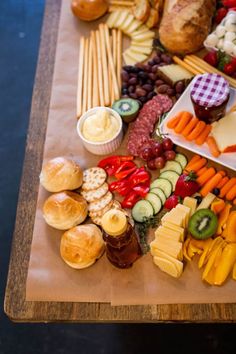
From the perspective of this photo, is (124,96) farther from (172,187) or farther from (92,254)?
(92,254)

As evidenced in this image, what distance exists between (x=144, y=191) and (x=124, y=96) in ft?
1.49

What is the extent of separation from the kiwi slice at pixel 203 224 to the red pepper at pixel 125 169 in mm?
314

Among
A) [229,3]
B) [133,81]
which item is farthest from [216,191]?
[229,3]

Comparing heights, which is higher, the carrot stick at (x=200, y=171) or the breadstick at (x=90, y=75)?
the breadstick at (x=90, y=75)

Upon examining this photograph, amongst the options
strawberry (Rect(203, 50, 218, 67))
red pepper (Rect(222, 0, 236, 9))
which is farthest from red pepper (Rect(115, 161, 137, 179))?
red pepper (Rect(222, 0, 236, 9))

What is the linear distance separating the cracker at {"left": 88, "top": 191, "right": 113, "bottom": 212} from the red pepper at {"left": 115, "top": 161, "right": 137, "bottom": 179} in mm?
83

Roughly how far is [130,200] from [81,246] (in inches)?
10.3

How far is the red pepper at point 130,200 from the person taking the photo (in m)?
1.56

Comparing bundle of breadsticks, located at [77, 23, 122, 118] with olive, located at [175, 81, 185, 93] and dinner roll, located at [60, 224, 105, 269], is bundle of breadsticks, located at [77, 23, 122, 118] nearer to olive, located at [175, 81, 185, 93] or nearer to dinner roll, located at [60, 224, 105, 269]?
olive, located at [175, 81, 185, 93]

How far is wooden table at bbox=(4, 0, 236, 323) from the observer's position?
4.39 feet

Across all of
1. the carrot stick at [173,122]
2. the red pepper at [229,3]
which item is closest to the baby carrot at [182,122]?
the carrot stick at [173,122]

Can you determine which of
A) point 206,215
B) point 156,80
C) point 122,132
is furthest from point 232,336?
point 156,80

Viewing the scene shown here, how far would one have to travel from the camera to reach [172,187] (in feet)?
5.13

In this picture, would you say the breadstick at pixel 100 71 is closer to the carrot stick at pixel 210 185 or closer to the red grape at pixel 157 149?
the red grape at pixel 157 149
